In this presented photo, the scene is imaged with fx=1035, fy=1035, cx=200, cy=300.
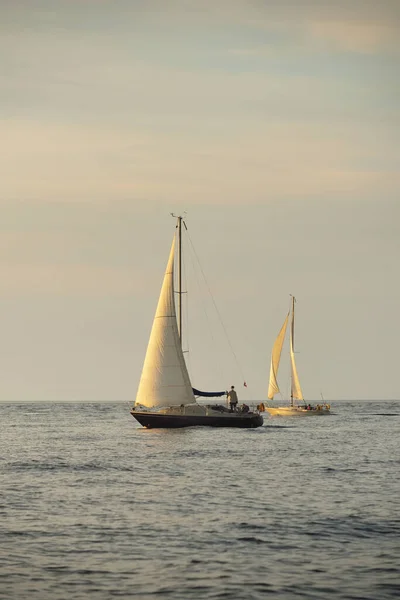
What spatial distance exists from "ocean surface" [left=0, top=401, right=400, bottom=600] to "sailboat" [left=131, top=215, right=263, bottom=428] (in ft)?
71.7

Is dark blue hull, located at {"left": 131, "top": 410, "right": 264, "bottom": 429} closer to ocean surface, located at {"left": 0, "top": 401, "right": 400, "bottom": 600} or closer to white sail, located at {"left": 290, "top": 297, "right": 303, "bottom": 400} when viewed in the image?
ocean surface, located at {"left": 0, "top": 401, "right": 400, "bottom": 600}

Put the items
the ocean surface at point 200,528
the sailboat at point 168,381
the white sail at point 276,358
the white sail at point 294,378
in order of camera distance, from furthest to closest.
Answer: the white sail at point 294,378, the white sail at point 276,358, the sailboat at point 168,381, the ocean surface at point 200,528

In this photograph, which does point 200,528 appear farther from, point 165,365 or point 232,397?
point 232,397

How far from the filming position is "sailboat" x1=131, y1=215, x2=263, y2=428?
245 feet

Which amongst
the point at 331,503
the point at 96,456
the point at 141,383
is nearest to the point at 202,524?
the point at 331,503

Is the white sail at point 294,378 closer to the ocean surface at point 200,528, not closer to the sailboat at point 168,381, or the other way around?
the sailboat at point 168,381

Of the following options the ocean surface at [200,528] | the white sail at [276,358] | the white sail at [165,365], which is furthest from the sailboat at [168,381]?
the white sail at [276,358]

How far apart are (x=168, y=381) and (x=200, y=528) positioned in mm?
47399

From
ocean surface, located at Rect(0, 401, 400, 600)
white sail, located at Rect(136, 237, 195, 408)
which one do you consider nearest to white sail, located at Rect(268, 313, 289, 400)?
white sail, located at Rect(136, 237, 195, 408)

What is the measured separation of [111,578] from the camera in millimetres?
20719

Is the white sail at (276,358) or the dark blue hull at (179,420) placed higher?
the white sail at (276,358)

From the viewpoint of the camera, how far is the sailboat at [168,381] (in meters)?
74.6

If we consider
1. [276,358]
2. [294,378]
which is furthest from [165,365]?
[294,378]

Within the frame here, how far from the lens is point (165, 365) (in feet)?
246
